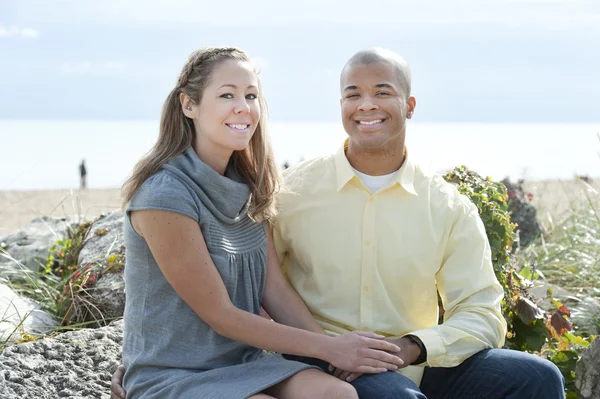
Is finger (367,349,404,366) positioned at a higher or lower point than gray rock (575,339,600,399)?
higher

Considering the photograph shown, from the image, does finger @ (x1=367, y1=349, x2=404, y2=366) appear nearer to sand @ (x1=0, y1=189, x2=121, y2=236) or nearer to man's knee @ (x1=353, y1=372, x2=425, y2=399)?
man's knee @ (x1=353, y1=372, x2=425, y2=399)

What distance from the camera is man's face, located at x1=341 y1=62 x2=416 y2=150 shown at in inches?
139

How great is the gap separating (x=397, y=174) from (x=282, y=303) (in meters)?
0.77

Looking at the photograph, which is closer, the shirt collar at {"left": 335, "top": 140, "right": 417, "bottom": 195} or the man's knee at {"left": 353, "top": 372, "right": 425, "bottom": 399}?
the man's knee at {"left": 353, "top": 372, "right": 425, "bottom": 399}

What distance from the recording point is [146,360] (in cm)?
309

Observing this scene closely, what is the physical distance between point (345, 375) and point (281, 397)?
10.2 inches

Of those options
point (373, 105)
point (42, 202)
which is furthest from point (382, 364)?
point (42, 202)

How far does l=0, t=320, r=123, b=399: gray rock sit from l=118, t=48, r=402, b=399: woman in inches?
20.2

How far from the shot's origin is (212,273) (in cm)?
302

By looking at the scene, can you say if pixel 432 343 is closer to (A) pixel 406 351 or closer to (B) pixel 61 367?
(A) pixel 406 351

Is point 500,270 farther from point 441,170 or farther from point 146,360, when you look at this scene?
point 146,360

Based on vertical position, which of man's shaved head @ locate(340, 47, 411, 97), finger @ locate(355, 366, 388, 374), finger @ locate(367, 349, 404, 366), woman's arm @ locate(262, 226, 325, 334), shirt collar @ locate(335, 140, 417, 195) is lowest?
finger @ locate(355, 366, 388, 374)

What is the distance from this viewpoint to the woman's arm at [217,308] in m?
2.99

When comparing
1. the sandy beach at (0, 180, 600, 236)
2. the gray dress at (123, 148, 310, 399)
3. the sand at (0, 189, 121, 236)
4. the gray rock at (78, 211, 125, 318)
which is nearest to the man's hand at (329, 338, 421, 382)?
the gray dress at (123, 148, 310, 399)
